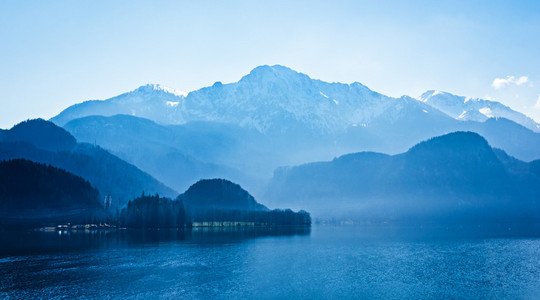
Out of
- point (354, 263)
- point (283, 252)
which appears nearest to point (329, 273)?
point (354, 263)

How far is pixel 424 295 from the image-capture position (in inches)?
4156

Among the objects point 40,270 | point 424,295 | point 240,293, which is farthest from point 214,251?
point 424,295

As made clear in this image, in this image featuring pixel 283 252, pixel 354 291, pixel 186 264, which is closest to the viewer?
pixel 354 291

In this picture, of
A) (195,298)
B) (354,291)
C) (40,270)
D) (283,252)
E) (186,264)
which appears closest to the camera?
(195,298)

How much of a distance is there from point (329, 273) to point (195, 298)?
47.8 metres

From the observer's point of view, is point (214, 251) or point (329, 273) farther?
point (214, 251)

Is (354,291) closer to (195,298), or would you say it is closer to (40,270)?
(195,298)

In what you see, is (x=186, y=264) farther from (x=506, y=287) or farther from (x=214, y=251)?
(x=506, y=287)

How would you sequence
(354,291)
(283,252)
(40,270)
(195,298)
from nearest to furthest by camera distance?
1. (195,298)
2. (354,291)
3. (40,270)
4. (283,252)

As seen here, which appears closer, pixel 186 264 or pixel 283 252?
pixel 186 264

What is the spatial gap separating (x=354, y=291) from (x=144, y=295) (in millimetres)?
47387

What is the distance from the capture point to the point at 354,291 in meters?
110

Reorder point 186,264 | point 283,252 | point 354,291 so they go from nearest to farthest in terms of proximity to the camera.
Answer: point 354,291 → point 186,264 → point 283,252

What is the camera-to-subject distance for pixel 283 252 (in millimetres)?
195500
